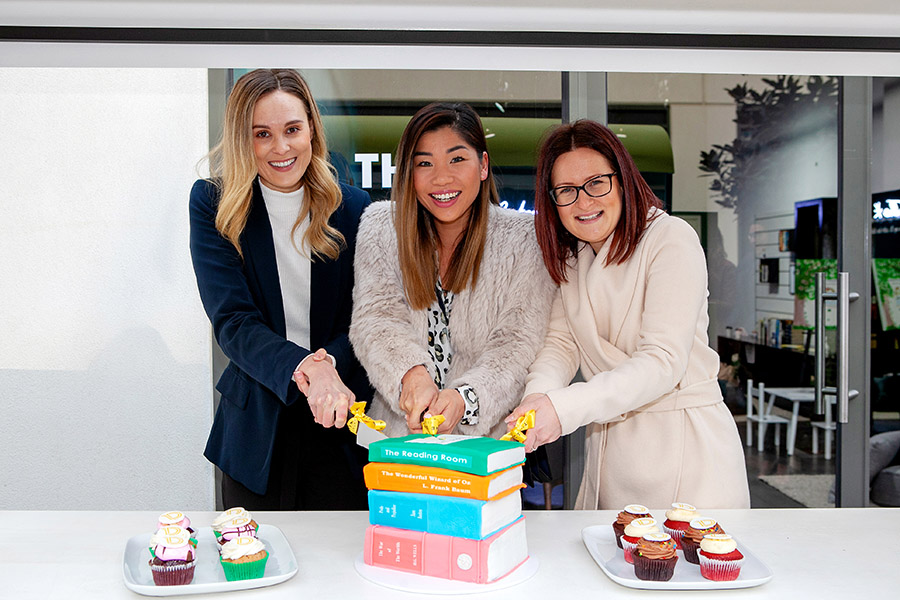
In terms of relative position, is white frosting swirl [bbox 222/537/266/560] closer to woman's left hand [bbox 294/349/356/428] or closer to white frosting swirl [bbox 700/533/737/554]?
woman's left hand [bbox 294/349/356/428]

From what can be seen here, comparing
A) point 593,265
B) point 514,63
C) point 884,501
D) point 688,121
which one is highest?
point 688,121

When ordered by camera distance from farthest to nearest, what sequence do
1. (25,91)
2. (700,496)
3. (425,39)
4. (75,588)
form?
(25,91) → (700,496) → (425,39) → (75,588)

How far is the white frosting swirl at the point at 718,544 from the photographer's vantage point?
1.27 meters

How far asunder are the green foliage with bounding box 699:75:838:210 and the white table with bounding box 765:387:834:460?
89 centimetres

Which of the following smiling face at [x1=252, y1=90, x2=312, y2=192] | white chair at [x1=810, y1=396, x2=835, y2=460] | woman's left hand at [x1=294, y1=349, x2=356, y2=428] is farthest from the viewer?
white chair at [x1=810, y1=396, x2=835, y2=460]

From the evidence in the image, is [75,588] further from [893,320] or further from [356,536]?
[893,320]

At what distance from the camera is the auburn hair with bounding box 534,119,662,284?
6.77ft

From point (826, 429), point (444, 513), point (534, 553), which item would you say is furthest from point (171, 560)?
point (826, 429)

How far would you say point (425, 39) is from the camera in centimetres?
138

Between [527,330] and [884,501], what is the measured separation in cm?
230

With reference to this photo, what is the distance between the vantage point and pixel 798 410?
341 centimetres

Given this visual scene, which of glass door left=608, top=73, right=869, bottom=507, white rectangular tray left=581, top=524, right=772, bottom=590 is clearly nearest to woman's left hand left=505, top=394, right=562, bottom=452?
white rectangular tray left=581, top=524, right=772, bottom=590

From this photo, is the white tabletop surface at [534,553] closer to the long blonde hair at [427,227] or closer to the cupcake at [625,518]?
the cupcake at [625,518]

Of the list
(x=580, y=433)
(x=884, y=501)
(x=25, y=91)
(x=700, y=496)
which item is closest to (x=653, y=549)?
(x=700, y=496)
